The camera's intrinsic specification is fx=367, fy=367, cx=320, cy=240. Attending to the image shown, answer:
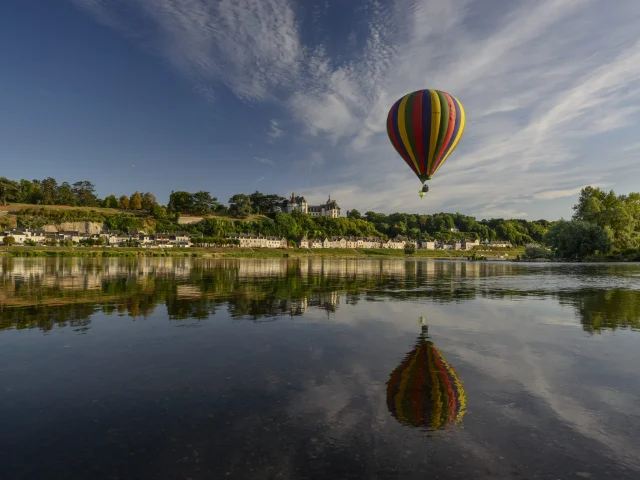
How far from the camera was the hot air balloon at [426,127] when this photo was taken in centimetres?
3148

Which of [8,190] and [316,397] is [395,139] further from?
[8,190]

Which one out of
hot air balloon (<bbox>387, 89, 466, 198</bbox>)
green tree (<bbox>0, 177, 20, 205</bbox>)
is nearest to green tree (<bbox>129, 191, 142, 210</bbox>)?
green tree (<bbox>0, 177, 20, 205</bbox>)

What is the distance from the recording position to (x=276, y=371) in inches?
397

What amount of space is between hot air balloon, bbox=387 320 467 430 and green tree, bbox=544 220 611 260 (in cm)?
9868

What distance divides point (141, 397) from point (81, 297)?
18364 mm

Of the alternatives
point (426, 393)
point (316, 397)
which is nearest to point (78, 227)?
point (316, 397)

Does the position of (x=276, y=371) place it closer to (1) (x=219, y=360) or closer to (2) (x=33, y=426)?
(1) (x=219, y=360)

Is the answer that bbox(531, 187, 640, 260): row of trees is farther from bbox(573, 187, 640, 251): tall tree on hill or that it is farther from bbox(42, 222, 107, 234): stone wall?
bbox(42, 222, 107, 234): stone wall

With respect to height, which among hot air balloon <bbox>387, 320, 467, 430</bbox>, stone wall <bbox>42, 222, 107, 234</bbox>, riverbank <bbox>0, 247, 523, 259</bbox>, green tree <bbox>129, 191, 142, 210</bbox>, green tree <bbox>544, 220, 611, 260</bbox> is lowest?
hot air balloon <bbox>387, 320, 467, 430</bbox>

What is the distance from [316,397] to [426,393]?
260 cm

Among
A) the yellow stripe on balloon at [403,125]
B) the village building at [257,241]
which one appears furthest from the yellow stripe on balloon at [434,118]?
the village building at [257,241]

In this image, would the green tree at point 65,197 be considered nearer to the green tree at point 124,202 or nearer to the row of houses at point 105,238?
the green tree at point 124,202

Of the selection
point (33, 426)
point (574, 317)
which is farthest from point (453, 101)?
point (33, 426)

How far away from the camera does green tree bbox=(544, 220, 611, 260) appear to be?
87875 millimetres
